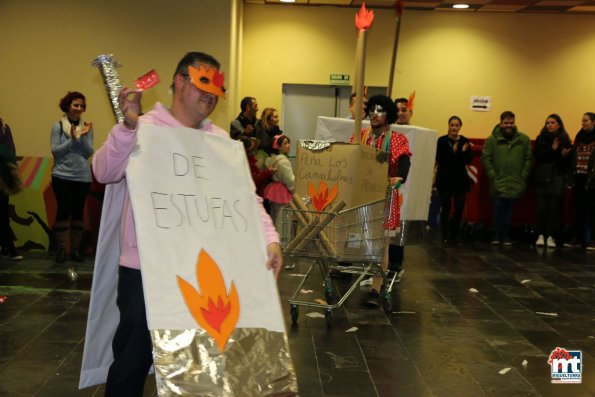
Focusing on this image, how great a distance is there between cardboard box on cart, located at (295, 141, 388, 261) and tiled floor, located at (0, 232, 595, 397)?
2.38ft

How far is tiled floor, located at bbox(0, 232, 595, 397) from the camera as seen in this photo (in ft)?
14.7

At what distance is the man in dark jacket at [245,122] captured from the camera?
9.36 m

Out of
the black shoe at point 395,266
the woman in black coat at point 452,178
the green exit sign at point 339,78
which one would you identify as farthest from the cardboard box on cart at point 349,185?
the green exit sign at point 339,78

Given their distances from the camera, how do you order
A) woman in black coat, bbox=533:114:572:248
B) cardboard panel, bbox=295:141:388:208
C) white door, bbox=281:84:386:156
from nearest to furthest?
1. cardboard panel, bbox=295:141:388:208
2. woman in black coat, bbox=533:114:572:248
3. white door, bbox=281:84:386:156

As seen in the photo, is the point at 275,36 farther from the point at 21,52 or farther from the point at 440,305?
the point at 440,305

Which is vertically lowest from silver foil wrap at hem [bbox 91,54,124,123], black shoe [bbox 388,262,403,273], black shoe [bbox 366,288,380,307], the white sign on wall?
black shoe [bbox 366,288,380,307]

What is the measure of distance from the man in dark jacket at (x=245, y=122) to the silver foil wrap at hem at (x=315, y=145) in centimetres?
352

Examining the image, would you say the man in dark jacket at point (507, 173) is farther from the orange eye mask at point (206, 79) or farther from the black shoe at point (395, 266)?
the orange eye mask at point (206, 79)

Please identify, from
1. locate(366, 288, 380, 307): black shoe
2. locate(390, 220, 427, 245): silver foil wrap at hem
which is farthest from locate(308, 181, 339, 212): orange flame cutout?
locate(390, 220, 427, 245): silver foil wrap at hem

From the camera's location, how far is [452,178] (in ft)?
35.6

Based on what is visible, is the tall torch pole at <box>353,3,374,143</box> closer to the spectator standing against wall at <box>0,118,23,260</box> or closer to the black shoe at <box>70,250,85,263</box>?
the black shoe at <box>70,250,85,263</box>

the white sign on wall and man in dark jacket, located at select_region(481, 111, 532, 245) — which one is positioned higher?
the white sign on wall

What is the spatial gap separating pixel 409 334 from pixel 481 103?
978 centimetres

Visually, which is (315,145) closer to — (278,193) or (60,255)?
(278,193)
